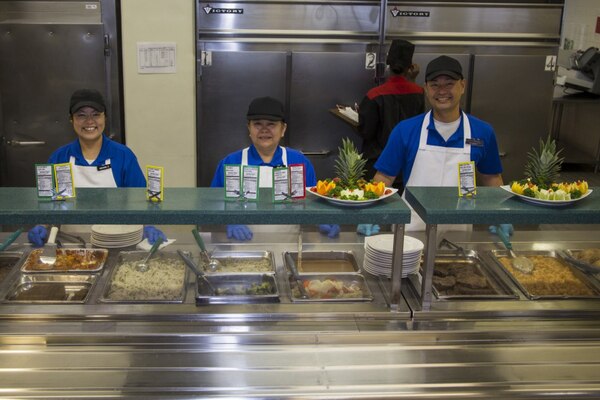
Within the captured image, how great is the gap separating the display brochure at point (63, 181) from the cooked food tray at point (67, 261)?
1.34 feet

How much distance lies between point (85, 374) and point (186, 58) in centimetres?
391

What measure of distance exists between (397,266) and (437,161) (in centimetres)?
145

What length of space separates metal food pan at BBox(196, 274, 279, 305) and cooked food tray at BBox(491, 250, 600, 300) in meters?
1.06

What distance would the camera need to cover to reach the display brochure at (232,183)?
270cm

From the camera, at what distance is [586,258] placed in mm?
3121

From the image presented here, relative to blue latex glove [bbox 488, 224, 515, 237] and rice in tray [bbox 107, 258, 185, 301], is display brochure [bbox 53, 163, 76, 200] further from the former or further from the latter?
blue latex glove [bbox 488, 224, 515, 237]

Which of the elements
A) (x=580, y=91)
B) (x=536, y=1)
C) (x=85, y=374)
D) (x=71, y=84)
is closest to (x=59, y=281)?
(x=85, y=374)

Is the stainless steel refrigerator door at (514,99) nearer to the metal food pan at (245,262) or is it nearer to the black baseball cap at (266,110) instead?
the black baseball cap at (266,110)

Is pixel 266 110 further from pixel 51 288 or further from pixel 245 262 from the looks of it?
pixel 51 288

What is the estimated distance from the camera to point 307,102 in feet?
19.4

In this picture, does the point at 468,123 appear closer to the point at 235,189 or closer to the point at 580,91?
the point at 235,189

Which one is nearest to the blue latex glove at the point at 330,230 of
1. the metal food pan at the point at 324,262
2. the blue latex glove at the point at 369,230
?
the blue latex glove at the point at 369,230

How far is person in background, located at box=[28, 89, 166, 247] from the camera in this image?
3.77 m

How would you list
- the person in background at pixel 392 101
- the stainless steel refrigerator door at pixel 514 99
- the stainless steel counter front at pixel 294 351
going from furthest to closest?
1. the stainless steel refrigerator door at pixel 514 99
2. the person in background at pixel 392 101
3. the stainless steel counter front at pixel 294 351
